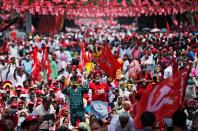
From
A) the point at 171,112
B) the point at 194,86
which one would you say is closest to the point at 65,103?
the point at 194,86

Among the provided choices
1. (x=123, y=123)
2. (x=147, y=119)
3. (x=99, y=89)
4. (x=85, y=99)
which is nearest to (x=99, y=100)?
(x=99, y=89)

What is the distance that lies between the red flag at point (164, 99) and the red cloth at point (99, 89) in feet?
16.5

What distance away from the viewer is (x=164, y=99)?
10.3 meters

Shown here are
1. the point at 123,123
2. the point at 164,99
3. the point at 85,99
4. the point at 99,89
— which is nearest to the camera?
the point at 164,99

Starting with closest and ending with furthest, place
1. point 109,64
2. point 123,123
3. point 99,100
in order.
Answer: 1. point 123,123
2. point 99,100
3. point 109,64

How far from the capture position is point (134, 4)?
2318 inches

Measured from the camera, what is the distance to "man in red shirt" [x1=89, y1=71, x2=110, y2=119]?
15.1 metres

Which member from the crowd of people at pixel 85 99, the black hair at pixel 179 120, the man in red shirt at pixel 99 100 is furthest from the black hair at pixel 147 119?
the man in red shirt at pixel 99 100

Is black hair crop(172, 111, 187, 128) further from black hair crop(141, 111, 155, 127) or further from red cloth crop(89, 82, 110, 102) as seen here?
red cloth crop(89, 82, 110, 102)

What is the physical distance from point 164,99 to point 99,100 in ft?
17.2

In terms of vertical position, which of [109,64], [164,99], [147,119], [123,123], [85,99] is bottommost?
[85,99]

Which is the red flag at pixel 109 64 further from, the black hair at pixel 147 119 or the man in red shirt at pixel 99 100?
the black hair at pixel 147 119

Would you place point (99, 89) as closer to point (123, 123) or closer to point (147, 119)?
point (123, 123)

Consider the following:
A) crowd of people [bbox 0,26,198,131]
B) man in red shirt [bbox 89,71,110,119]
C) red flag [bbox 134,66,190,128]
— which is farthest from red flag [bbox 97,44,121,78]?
red flag [bbox 134,66,190,128]
